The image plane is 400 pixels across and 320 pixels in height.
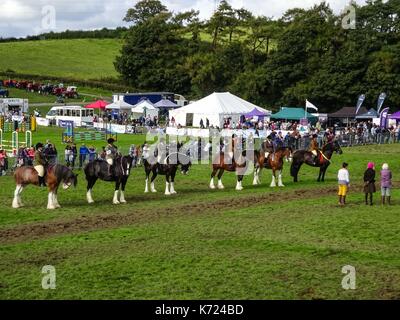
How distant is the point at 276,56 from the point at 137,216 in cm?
5690

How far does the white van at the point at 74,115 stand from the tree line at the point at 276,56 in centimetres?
2339

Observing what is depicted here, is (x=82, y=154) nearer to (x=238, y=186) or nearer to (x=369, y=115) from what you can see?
(x=238, y=186)

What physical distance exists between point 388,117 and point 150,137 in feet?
73.4

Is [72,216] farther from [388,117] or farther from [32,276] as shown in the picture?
[388,117]

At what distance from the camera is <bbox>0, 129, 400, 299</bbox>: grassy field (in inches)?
523

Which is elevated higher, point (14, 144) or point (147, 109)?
point (147, 109)

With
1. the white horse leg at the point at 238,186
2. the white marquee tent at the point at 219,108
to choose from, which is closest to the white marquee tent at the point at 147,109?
the white marquee tent at the point at 219,108

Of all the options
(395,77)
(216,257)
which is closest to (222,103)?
(395,77)

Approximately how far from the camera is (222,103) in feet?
172

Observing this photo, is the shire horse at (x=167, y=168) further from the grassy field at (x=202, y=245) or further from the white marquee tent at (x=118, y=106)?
the white marquee tent at (x=118, y=106)

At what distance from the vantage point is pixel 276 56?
75.4 m

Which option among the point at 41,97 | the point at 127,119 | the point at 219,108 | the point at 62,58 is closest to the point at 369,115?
the point at 219,108

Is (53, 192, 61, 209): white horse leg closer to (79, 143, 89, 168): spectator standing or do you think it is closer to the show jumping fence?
(79, 143, 89, 168): spectator standing

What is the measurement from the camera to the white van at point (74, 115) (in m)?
60.2
